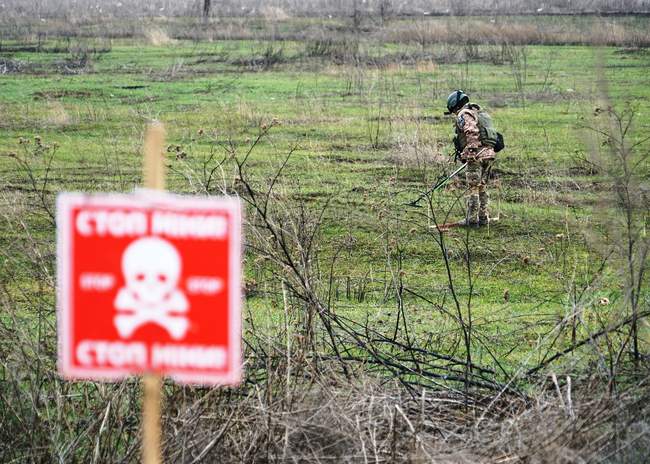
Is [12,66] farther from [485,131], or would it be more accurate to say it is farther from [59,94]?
[485,131]

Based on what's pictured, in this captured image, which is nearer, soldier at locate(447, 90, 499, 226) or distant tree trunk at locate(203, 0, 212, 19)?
soldier at locate(447, 90, 499, 226)

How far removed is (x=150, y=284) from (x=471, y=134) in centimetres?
1012

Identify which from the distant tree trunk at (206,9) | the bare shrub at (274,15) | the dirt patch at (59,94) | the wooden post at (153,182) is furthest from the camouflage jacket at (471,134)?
the bare shrub at (274,15)

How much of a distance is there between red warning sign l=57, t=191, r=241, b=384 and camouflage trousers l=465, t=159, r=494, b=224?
9679mm

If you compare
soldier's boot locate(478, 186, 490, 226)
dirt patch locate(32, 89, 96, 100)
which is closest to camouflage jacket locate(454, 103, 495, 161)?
soldier's boot locate(478, 186, 490, 226)

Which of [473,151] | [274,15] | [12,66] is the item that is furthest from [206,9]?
[473,151]

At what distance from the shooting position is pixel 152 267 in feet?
11.1

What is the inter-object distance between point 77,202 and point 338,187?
12602 millimetres

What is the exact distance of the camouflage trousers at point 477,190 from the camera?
13.3 meters

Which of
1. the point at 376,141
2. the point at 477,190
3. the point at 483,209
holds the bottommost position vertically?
the point at 483,209

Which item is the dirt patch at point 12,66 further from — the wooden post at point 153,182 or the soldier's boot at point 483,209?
the wooden post at point 153,182

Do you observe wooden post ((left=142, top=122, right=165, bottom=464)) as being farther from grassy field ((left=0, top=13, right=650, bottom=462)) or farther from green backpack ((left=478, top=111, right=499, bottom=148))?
green backpack ((left=478, top=111, right=499, bottom=148))

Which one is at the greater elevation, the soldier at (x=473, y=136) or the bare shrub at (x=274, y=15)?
the bare shrub at (x=274, y=15)

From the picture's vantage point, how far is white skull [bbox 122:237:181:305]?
11.1 ft
